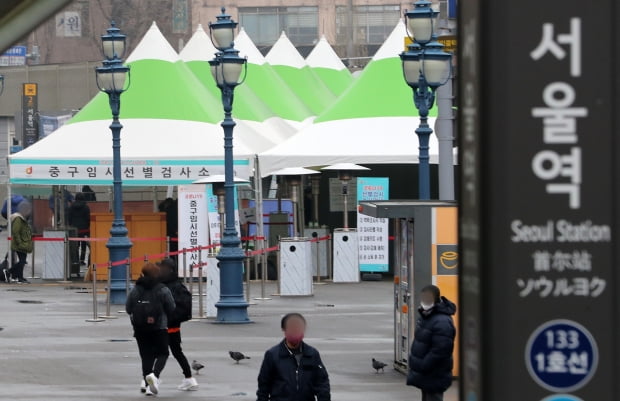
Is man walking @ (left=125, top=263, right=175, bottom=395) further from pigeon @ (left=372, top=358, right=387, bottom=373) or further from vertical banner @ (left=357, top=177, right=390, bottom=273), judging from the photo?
vertical banner @ (left=357, top=177, right=390, bottom=273)

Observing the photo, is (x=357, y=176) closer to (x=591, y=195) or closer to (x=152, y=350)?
(x=152, y=350)

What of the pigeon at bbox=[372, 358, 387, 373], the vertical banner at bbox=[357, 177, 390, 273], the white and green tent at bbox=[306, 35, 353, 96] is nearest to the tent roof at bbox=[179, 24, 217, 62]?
the vertical banner at bbox=[357, 177, 390, 273]

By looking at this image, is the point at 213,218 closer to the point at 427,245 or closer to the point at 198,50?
the point at 198,50

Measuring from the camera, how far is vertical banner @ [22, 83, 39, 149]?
49.4 meters

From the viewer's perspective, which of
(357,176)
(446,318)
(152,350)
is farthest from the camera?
(357,176)

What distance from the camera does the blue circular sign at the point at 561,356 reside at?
354 centimetres

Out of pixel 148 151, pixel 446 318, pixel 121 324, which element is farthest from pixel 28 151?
pixel 446 318

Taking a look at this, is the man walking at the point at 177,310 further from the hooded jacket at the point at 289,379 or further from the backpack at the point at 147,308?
the hooded jacket at the point at 289,379

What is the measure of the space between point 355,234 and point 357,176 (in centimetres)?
378

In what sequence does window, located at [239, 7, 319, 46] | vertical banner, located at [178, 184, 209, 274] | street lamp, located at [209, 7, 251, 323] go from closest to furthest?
1. street lamp, located at [209, 7, 251, 323]
2. vertical banner, located at [178, 184, 209, 274]
3. window, located at [239, 7, 319, 46]

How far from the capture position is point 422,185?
22.0 meters

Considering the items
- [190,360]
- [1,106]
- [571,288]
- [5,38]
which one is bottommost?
[190,360]

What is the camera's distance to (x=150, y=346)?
15.4 metres

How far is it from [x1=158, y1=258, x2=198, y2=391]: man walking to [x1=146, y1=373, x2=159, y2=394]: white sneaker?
0.45 m
